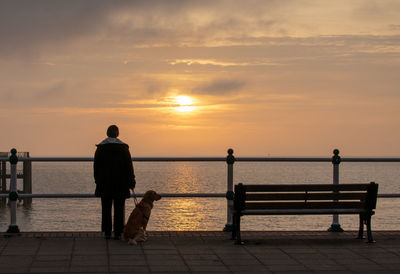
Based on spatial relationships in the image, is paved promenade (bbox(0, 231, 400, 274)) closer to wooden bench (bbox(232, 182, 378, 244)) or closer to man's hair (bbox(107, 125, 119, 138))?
wooden bench (bbox(232, 182, 378, 244))

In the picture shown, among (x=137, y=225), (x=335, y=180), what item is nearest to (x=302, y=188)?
(x=335, y=180)

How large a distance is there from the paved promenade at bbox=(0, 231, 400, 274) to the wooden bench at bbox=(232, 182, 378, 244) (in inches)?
17.3

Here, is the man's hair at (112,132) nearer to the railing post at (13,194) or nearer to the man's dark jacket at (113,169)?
the man's dark jacket at (113,169)

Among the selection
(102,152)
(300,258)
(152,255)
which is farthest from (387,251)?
(102,152)

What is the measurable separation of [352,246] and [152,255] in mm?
2890

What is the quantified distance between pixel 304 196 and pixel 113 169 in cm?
276

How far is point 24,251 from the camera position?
374 inches

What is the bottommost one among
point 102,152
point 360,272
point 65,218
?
point 65,218

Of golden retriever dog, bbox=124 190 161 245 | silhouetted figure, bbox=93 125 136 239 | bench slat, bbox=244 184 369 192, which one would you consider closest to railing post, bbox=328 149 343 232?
bench slat, bbox=244 184 369 192

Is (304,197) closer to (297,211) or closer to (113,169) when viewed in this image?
(297,211)

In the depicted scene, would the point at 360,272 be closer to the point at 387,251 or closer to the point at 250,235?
the point at 387,251

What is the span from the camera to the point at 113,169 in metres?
10.9

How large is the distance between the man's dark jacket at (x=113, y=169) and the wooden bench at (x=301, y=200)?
5.36 ft

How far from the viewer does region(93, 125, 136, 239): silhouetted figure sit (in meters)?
10.8
